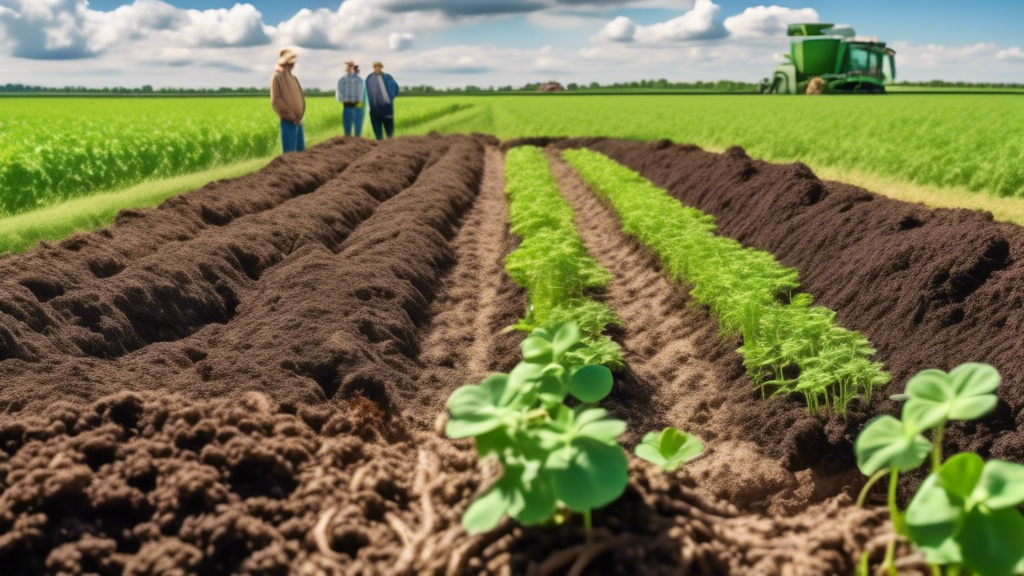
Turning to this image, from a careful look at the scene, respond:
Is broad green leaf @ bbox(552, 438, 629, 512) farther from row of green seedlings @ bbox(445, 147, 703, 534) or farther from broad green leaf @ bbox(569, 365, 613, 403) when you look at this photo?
broad green leaf @ bbox(569, 365, 613, 403)

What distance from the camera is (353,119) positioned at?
22719mm

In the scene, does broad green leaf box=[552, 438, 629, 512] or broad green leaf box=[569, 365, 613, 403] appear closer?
broad green leaf box=[552, 438, 629, 512]

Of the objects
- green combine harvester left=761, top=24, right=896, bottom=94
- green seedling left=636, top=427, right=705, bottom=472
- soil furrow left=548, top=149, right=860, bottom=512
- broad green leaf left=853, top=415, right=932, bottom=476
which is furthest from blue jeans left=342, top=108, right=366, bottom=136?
green combine harvester left=761, top=24, right=896, bottom=94

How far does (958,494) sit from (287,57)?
16.3 metres

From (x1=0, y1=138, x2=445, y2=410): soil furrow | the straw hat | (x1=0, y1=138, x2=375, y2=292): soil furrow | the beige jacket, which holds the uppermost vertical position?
the straw hat

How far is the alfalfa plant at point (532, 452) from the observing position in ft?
6.96

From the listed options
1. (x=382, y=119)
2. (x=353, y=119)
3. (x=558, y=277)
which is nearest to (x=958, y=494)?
(x=558, y=277)

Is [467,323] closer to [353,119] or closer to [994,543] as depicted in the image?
[994,543]

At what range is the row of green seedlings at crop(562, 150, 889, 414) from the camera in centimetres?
504

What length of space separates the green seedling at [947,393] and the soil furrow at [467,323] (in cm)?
343

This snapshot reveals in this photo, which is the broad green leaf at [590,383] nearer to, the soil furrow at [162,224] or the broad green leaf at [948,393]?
the broad green leaf at [948,393]

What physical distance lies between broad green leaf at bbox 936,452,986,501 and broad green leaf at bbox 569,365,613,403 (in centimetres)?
88

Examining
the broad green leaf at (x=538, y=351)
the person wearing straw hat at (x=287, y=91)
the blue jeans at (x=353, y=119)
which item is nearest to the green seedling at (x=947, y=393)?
the broad green leaf at (x=538, y=351)

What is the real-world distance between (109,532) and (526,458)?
1.40 m
